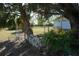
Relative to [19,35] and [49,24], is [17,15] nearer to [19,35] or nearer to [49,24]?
[19,35]

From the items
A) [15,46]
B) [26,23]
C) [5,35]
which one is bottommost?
[15,46]

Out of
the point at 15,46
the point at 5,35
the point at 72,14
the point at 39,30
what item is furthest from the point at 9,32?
the point at 72,14

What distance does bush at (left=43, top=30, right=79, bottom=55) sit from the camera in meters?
2.56

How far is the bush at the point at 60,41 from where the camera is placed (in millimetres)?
2559

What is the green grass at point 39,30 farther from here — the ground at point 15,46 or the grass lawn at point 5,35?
the grass lawn at point 5,35

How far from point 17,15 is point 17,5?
0.13 m

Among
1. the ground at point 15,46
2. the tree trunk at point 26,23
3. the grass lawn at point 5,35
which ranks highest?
the tree trunk at point 26,23

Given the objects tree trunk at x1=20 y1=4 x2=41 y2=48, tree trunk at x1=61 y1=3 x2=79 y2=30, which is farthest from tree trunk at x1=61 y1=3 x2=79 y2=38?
tree trunk at x1=20 y1=4 x2=41 y2=48

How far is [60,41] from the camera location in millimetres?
2584

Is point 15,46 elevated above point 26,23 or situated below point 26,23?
below

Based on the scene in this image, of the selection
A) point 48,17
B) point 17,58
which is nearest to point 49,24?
point 48,17

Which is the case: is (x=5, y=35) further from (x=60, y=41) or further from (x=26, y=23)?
(x=60, y=41)

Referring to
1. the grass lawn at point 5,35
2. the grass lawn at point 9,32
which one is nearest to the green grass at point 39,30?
the grass lawn at point 9,32

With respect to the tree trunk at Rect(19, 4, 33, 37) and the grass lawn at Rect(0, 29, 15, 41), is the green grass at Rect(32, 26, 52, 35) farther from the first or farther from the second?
the grass lawn at Rect(0, 29, 15, 41)
